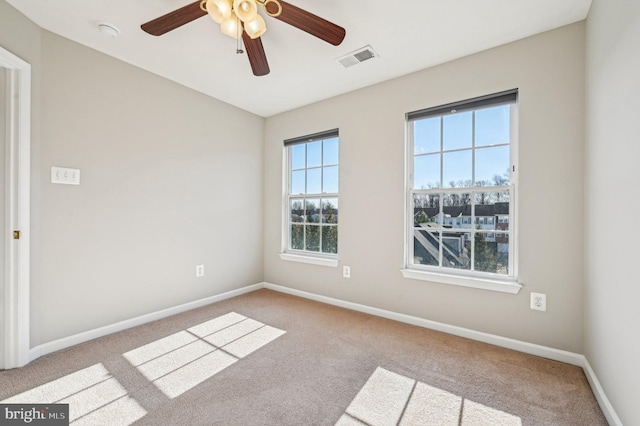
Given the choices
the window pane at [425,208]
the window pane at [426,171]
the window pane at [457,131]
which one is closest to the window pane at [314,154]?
the window pane at [426,171]

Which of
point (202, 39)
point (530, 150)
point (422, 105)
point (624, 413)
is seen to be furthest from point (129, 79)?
point (624, 413)

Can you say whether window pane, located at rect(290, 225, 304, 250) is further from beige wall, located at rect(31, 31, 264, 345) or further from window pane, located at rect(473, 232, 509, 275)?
window pane, located at rect(473, 232, 509, 275)

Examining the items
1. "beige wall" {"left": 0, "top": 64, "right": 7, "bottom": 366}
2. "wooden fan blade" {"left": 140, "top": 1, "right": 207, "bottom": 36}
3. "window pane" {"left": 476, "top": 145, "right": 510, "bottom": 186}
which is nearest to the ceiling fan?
"wooden fan blade" {"left": 140, "top": 1, "right": 207, "bottom": 36}

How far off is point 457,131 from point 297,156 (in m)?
2.05

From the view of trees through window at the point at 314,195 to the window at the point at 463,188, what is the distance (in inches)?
39.0

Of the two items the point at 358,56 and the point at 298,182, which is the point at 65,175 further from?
the point at 358,56

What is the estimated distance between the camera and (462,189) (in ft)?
8.37

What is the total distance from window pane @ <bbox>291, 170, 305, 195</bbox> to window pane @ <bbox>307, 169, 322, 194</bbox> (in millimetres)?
106

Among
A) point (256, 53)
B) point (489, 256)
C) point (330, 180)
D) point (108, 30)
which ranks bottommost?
point (489, 256)

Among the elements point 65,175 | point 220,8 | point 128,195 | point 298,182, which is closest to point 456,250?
point 298,182

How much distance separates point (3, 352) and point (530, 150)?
13.6ft

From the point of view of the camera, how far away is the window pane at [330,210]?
3458 millimetres

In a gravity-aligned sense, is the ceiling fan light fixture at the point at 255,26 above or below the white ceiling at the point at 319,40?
below

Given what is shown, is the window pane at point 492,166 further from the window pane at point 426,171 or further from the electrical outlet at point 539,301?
the electrical outlet at point 539,301
